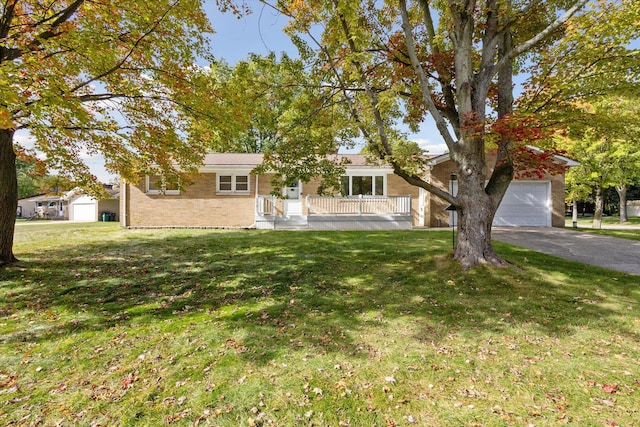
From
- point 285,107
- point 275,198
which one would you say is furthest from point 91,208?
point 285,107

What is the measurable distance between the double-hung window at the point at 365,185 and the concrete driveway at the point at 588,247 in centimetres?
609

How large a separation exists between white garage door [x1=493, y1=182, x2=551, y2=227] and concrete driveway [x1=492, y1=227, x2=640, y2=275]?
11.0 ft

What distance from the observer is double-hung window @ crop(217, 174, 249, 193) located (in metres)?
15.8

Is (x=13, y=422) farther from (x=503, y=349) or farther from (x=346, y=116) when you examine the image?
(x=346, y=116)

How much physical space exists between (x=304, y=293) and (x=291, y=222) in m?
8.84

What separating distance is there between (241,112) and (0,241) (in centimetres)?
669

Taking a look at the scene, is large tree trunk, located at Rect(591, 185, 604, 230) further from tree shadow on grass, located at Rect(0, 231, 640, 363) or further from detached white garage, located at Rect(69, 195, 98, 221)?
detached white garage, located at Rect(69, 195, 98, 221)

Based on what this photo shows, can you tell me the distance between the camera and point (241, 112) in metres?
8.27

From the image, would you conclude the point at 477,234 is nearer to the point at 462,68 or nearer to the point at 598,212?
the point at 462,68

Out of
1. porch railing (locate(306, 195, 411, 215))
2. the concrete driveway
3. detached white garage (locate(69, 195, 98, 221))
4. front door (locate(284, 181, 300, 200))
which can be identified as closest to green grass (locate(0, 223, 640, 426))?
the concrete driveway

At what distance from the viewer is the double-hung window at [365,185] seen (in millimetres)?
15852

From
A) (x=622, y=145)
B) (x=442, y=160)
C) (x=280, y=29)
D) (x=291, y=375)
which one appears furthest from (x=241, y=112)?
(x=622, y=145)

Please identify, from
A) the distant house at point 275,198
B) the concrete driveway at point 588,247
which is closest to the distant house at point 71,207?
the distant house at point 275,198

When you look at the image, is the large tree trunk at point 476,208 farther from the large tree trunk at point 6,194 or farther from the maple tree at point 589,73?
the large tree trunk at point 6,194
